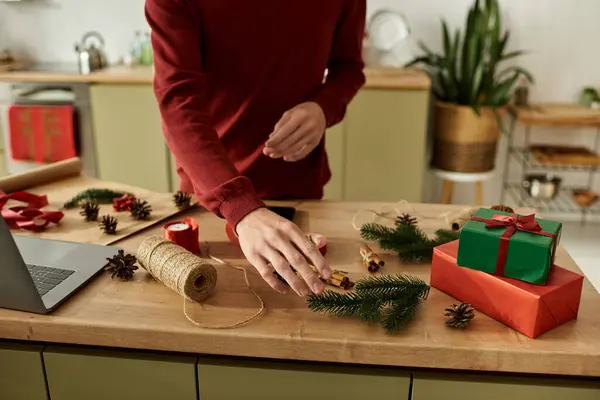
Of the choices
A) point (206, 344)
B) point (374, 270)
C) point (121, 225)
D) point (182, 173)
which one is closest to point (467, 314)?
point (374, 270)

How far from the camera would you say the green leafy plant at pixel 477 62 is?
299cm

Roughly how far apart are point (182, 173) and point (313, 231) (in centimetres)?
43

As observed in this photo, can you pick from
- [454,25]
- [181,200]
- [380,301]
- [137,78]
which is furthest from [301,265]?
[454,25]

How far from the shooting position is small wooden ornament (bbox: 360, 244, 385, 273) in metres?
1.09

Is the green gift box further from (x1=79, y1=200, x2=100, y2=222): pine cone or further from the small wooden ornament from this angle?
(x1=79, y1=200, x2=100, y2=222): pine cone

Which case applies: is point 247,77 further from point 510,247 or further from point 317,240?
point 510,247

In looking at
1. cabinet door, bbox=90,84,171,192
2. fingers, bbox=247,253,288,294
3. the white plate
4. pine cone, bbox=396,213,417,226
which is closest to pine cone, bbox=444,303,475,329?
fingers, bbox=247,253,288,294

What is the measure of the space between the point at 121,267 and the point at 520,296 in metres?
Answer: 0.64

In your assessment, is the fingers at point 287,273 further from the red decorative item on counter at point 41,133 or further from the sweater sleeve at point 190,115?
the red decorative item on counter at point 41,133

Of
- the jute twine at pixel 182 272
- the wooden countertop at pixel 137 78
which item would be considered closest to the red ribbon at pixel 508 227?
the jute twine at pixel 182 272

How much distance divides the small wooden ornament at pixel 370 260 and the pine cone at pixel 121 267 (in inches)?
15.7

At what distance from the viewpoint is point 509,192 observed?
11.7ft

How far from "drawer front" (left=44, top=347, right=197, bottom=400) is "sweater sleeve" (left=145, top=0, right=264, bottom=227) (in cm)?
25

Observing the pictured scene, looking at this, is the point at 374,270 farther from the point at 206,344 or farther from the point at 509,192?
the point at 509,192
